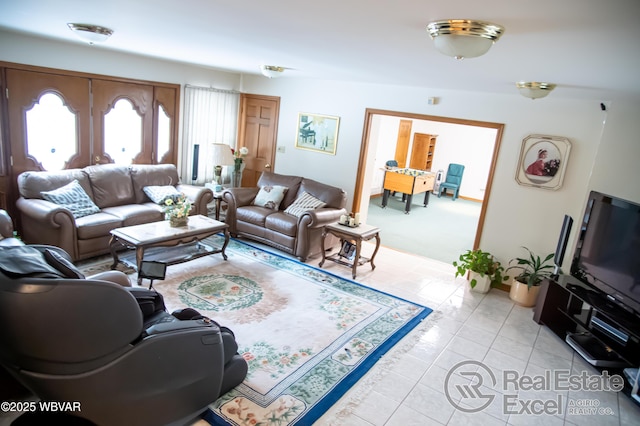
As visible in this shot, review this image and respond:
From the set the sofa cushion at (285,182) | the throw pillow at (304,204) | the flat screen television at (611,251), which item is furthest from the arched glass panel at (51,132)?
the flat screen television at (611,251)

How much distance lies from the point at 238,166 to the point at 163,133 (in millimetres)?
1236

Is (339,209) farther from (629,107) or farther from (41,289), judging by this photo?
(41,289)

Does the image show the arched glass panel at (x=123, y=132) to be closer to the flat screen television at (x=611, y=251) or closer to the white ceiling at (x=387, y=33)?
the white ceiling at (x=387, y=33)

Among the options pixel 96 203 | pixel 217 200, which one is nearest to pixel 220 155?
pixel 217 200

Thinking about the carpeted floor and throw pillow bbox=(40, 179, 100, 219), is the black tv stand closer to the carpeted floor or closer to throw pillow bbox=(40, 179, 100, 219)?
the carpeted floor

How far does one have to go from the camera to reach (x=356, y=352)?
11.3 feet

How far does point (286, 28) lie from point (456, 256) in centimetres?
467

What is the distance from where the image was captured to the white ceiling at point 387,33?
1734mm

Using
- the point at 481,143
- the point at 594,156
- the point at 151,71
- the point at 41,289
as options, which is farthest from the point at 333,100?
the point at 481,143

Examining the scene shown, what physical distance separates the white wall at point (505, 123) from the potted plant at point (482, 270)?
21 centimetres

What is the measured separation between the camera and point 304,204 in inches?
226

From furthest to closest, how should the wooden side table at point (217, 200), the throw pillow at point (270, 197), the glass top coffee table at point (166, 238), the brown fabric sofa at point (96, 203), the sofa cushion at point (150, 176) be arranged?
the wooden side table at point (217, 200) → the throw pillow at point (270, 197) → the sofa cushion at point (150, 176) → the brown fabric sofa at point (96, 203) → the glass top coffee table at point (166, 238)

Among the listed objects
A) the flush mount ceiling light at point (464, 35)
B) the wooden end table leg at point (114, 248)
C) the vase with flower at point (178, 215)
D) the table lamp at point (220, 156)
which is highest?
the flush mount ceiling light at point (464, 35)

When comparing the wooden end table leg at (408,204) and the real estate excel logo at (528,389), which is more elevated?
the wooden end table leg at (408,204)
